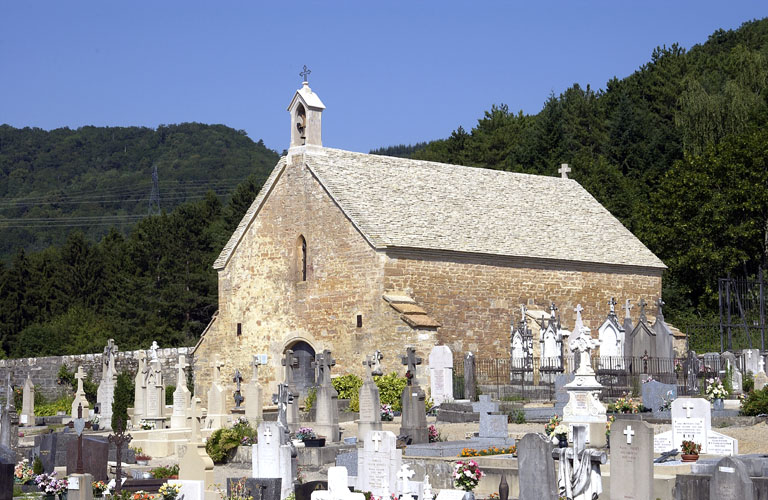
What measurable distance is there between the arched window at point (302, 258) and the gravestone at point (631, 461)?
74.7 ft

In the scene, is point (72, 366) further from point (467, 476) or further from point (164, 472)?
point (467, 476)

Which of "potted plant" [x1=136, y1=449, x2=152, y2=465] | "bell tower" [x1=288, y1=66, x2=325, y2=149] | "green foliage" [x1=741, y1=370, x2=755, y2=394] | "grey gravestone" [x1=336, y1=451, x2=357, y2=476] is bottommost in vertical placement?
"potted plant" [x1=136, y1=449, x2=152, y2=465]

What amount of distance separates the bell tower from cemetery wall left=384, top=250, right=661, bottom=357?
5349 mm

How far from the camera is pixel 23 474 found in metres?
21.1

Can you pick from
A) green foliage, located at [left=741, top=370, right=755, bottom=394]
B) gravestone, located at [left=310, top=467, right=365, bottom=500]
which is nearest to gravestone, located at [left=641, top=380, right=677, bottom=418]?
green foliage, located at [left=741, top=370, right=755, bottom=394]

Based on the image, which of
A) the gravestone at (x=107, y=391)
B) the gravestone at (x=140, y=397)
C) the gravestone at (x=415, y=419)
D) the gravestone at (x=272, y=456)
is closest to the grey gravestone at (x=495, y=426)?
the gravestone at (x=415, y=419)

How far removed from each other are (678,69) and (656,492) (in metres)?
56.1

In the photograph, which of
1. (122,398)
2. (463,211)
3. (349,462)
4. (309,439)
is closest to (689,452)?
(349,462)

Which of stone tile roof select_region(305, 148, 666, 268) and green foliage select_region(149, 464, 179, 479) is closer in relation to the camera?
green foliage select_region(149, 464, 179, 479)

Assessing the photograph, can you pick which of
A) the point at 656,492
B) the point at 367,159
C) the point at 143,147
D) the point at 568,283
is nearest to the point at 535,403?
the point at 568,283

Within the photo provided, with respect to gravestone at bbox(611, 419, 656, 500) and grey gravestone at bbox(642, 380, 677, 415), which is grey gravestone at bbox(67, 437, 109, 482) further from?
grey gravestone at bbox(642, 380, 677, 415)

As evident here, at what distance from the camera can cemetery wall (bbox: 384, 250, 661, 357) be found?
34719 millimetres

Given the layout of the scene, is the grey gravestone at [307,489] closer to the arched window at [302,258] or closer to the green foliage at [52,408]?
the arched window at [302,258]

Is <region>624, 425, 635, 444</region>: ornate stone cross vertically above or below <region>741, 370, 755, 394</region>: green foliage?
below
